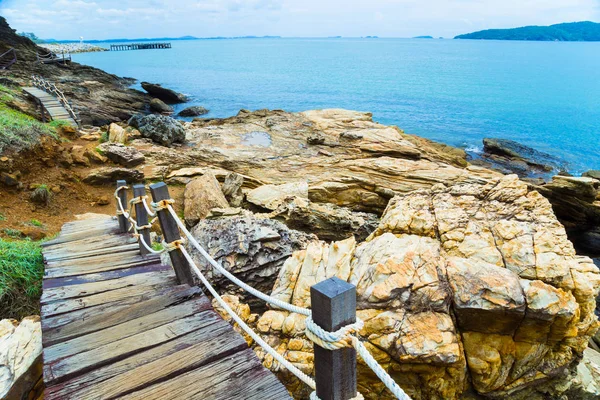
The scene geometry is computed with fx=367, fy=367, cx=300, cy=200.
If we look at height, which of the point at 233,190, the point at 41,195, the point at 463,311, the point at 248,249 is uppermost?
the point at 463,311

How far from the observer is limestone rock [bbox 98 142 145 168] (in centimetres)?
1505

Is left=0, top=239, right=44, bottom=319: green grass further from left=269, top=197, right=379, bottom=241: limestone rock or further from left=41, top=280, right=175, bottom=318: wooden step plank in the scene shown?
left=269, top=197, right=379, bottom=241: limestone rock

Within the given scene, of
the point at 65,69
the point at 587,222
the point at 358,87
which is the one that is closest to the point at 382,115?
the point at 358,87

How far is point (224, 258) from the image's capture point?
6934 millimetres

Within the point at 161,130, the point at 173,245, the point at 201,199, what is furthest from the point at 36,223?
the point at 161,130

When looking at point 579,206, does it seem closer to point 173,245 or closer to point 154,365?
point 173,245

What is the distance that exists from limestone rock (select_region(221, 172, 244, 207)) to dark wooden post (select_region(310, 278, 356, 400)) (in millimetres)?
12135

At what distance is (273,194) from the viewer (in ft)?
45.5

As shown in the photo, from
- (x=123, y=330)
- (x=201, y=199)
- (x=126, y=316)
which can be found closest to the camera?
(x=123, y=330)

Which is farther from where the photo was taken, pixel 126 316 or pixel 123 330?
pixel 126 316

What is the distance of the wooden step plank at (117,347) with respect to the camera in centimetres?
303

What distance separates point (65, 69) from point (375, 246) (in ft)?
186

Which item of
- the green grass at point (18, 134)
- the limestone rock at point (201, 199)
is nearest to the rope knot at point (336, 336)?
the limestone rock at point (201, 199)

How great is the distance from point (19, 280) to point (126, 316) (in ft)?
8.17
